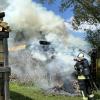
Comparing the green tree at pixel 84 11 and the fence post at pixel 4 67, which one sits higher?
the green tree at pixel 84 11

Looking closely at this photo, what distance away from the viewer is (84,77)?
63.6ft

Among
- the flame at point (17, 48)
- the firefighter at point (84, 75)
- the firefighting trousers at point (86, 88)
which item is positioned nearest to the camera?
the firefighter at point (84, 75)

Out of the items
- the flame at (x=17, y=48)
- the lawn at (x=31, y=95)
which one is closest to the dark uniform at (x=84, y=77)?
the lawn at (x=31, y=95)

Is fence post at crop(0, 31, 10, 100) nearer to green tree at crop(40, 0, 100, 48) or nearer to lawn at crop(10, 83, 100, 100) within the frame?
lawn at crop(10, 83, 100, 100)

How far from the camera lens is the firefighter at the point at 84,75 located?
757 inches

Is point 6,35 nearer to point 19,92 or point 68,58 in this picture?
point 19,92

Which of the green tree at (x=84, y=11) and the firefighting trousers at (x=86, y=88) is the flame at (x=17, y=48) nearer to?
the green tree at (x=84, y=11)

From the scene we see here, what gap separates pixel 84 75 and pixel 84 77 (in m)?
0.14

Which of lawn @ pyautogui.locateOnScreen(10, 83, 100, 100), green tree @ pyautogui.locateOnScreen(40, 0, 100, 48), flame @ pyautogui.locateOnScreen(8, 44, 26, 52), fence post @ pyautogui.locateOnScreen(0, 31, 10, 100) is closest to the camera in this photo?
fence post @ pyautogui.locateOnScreen(0, 31, 10, 100)

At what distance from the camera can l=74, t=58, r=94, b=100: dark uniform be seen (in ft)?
63.1

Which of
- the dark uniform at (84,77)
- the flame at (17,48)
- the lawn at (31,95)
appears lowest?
the lawn at (31,95)

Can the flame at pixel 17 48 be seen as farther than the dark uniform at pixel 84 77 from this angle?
Yes

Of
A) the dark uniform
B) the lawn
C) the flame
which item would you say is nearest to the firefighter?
the dark uniform

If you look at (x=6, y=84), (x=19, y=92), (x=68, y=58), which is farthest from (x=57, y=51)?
(x=6, y=84)
